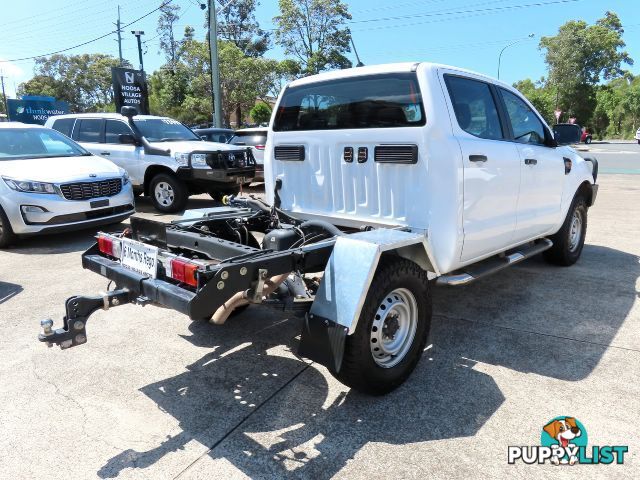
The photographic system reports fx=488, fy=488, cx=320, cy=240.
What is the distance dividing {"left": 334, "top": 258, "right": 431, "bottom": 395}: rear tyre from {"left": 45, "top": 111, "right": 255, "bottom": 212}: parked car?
615 cm

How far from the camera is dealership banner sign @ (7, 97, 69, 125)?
26141 mm

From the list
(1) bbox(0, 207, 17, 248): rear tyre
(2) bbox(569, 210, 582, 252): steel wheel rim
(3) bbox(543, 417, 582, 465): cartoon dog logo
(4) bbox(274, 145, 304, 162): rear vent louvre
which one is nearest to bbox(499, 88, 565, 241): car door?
(2) bbox(569, 210, 582, 252): steel wheel rim

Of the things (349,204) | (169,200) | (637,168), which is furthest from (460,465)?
(637,168)

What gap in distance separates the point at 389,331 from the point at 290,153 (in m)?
1.86

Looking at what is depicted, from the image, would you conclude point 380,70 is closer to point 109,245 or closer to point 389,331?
point 389,331

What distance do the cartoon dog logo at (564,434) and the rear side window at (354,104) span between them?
6.72 feet

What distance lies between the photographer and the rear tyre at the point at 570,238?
18.1 ft

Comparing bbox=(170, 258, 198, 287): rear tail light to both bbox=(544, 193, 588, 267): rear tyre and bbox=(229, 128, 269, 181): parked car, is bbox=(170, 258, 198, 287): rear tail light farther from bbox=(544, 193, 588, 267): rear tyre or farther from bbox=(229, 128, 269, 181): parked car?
bbox=(229, 128, 269, 181): parked car

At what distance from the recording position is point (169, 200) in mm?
9297

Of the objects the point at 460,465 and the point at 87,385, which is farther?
the point at 87,385

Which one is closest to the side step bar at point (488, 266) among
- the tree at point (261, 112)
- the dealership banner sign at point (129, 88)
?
the dealership banner sign at point (129, 88)

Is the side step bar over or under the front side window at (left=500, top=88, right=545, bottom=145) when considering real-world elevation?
under

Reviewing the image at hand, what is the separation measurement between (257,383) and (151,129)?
8.08 meters

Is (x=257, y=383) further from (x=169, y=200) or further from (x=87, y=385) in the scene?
(x=169, y=200)
